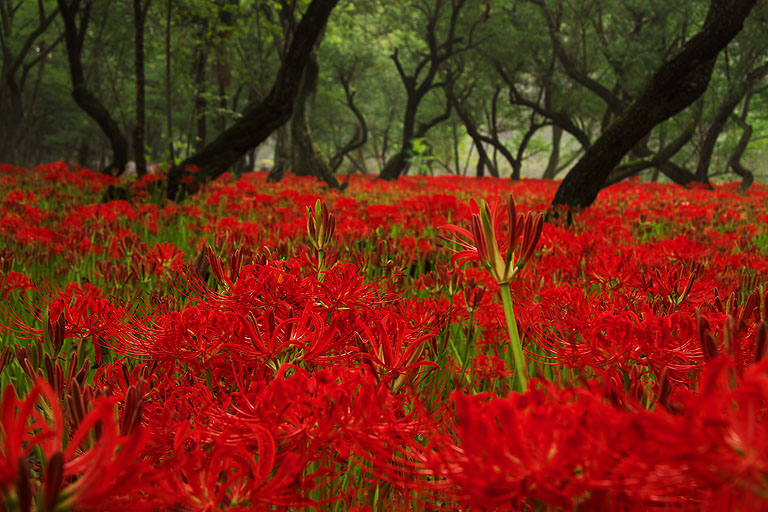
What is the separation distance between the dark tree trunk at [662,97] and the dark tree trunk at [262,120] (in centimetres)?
387

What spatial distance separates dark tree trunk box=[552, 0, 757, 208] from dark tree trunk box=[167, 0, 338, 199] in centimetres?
387

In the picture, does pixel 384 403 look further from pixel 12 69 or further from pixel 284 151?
pixel 12 69

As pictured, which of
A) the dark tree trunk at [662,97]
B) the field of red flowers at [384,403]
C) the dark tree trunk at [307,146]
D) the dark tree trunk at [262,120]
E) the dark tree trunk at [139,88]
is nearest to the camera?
the field of red flowers at [384,403]

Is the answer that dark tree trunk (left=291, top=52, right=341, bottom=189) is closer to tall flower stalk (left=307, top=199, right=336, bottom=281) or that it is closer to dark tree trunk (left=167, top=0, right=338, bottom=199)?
dark tree trunk (left=167, top=0, right=338, bottom=199)

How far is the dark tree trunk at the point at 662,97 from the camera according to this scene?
4.07m

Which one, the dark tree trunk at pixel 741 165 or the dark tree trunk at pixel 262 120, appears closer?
the dark tree trunk at pixel 262 120

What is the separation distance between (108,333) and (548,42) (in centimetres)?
1849

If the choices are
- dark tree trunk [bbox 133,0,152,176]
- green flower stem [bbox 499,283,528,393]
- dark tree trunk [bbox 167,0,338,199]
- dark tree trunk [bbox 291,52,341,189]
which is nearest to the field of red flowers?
green flower stem [bbox 499,283,528,393]

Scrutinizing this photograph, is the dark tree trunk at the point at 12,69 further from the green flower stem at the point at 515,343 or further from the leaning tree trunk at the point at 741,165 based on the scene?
the leaning tree trunk at the point at 741,165

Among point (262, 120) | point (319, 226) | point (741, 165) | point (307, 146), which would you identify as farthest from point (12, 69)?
point (741, 165)

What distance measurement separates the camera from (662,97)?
178 inches

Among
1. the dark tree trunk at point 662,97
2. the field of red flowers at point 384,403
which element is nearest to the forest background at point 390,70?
the dark tree trunk at point 662,97

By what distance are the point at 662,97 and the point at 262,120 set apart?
500cm

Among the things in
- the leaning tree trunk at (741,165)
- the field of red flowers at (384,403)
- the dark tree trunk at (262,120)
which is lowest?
the field of red flowers at (384,403)
